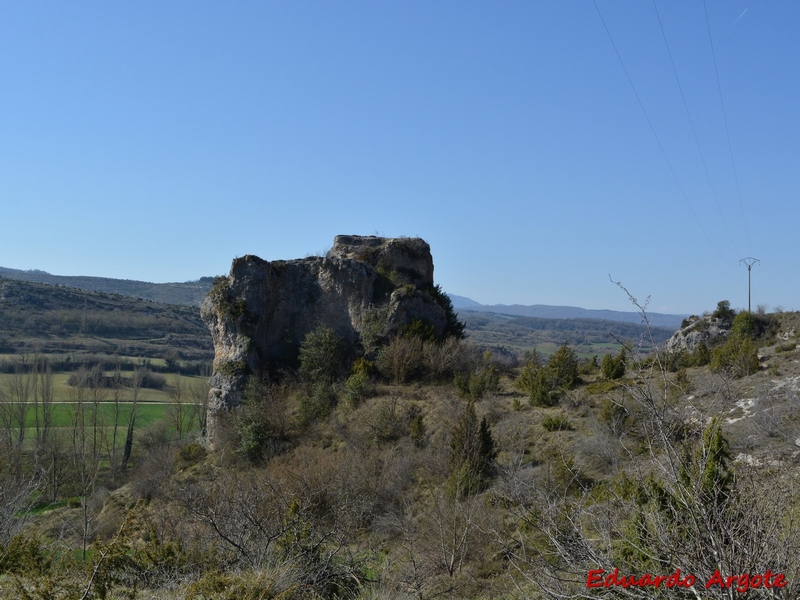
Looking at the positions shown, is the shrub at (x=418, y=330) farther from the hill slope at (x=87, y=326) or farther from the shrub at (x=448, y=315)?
the hill slope at (x=87, y=326)

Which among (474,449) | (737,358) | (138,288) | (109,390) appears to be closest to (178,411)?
(109,390)

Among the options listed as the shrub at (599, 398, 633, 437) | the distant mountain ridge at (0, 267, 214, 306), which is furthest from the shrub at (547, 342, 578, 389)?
the distant mountain ridge at (0, 267, 214, 306)

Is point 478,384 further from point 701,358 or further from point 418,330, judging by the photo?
point 701,358

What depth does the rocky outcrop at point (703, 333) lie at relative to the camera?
2728 centimetres

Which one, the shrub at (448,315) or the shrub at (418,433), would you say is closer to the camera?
the shrub at (418,433)

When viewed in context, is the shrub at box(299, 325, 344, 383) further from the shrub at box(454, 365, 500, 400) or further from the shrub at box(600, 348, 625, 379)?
the shrub at box(600, 348, 625, 379)

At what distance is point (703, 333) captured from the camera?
27.9m

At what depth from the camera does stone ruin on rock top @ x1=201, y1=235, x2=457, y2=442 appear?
1045 inches

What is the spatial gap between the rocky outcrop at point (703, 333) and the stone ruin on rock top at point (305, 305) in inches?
430

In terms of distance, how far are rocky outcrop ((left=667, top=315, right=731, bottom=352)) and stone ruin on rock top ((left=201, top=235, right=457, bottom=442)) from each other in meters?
10.9

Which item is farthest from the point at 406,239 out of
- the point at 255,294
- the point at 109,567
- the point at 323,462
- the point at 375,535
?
the point at 109,567

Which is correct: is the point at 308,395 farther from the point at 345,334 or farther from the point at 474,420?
the point at 474,420

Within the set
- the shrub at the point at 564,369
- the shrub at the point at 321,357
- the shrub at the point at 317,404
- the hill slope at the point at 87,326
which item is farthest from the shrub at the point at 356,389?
the hill slope at the point at 87,326

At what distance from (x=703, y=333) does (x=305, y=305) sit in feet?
60.9
